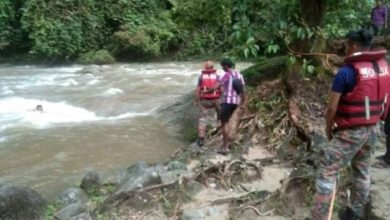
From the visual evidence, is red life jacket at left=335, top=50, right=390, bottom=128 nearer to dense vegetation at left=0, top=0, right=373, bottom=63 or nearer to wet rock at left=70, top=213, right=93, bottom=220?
wet rock at left=70, top=213, right=93, bottom=220

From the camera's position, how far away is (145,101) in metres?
13.5

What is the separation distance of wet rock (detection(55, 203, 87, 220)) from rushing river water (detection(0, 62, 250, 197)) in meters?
1.51

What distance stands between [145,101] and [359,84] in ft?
33.1

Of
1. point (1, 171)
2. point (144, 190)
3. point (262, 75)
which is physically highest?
point (262, 75)

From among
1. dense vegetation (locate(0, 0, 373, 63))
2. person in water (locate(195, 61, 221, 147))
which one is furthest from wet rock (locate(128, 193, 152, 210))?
dense vegetation (locate(0, 0, 373, 63))

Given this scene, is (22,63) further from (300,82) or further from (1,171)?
(300,82)

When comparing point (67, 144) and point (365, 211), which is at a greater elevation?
point (365, 211)

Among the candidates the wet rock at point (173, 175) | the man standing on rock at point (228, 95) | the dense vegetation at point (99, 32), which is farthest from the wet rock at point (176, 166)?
the dense vegetation at point (99, 32)

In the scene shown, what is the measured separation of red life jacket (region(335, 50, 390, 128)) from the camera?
148 inches

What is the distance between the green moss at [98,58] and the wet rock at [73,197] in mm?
15716

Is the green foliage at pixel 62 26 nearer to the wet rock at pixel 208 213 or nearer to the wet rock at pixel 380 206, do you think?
the wet rock at pixel 208 213

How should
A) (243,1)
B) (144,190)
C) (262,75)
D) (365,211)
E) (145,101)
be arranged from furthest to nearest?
(145,101) → (262,75) → (144,190) → (243,1) → (365,211)

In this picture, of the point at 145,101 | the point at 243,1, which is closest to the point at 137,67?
the point at 145,101

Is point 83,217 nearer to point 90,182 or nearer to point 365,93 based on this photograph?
point 90,182
